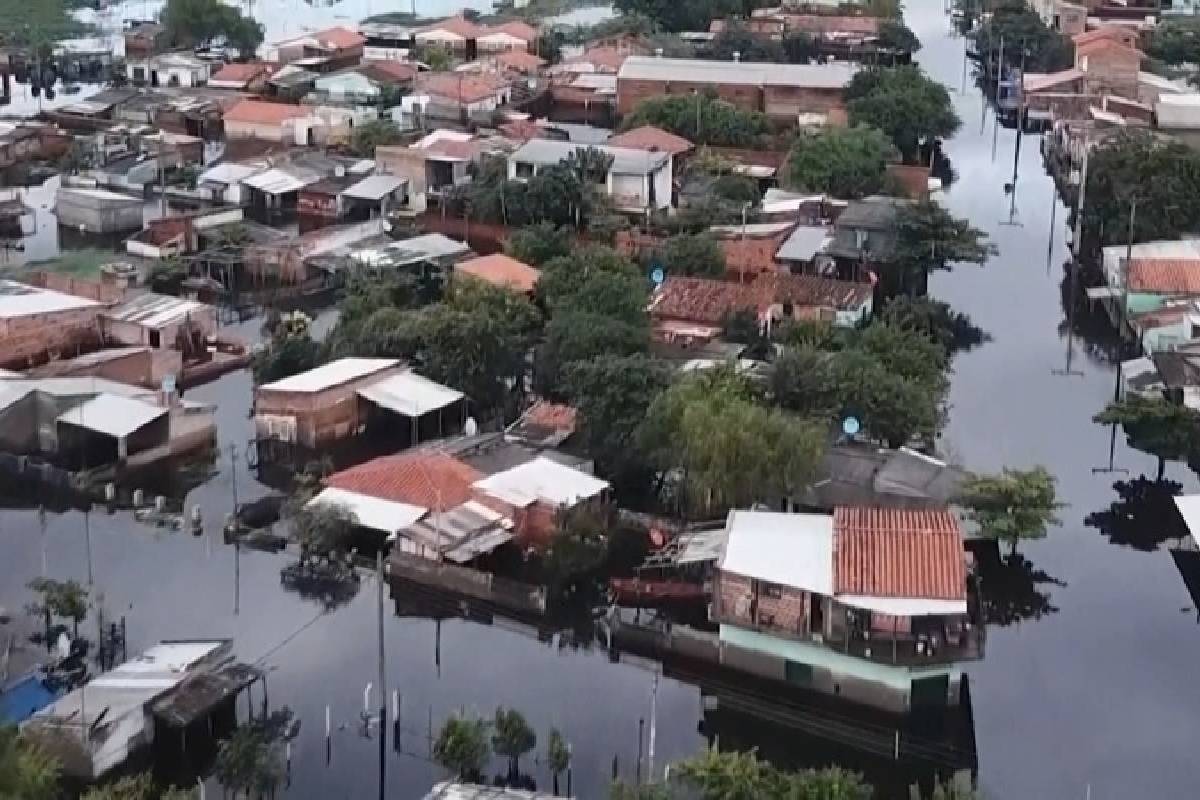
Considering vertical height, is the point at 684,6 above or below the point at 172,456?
above

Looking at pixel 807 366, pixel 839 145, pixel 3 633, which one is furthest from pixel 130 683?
pixel 839 145

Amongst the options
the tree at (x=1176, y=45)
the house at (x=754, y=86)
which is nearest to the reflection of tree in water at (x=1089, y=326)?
the house at (x=754, y=86)

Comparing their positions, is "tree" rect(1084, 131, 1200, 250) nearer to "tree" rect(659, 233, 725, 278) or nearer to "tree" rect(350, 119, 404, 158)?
"tree" rect(659, 233, 725, 278)

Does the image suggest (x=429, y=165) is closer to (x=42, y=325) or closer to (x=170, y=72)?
(x=42, y=325)

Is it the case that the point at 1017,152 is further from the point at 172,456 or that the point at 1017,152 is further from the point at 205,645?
the point at 205,645

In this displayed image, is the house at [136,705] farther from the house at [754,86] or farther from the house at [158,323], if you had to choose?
the house at [754,86]

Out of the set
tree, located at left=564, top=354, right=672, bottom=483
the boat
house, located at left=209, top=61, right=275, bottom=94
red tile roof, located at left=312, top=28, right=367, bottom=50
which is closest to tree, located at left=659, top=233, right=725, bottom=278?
tree, located at left=564, top=354, right=672, bottom=483
